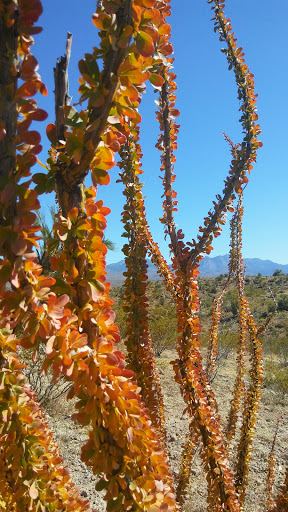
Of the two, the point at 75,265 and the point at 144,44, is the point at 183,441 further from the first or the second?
the point at 144,44

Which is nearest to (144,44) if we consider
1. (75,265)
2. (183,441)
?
(75,265)

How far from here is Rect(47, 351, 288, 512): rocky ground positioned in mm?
4582

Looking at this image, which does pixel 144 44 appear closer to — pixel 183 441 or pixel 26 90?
pixel 26 90

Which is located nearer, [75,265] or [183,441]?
[75,265]

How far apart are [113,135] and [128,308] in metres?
1.44

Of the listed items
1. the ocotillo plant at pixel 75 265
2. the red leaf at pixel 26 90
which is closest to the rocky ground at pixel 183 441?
the ocotillo plant at pixel 75 265

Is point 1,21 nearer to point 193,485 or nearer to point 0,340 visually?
point 0,340

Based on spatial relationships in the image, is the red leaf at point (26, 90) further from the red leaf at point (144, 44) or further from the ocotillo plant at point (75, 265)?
the red leaf at point (144, 44)

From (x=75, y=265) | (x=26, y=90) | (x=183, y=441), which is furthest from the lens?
(x=183, y=441)

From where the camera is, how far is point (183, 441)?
20.0ft

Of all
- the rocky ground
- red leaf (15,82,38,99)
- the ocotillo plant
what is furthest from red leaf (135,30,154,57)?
the rocky ground

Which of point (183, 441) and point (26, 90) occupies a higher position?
point (26, 90)

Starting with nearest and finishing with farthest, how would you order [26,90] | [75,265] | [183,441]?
[26,90] → [75,265] → [183,441]

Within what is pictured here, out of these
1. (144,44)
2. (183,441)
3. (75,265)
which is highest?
(144,44)
